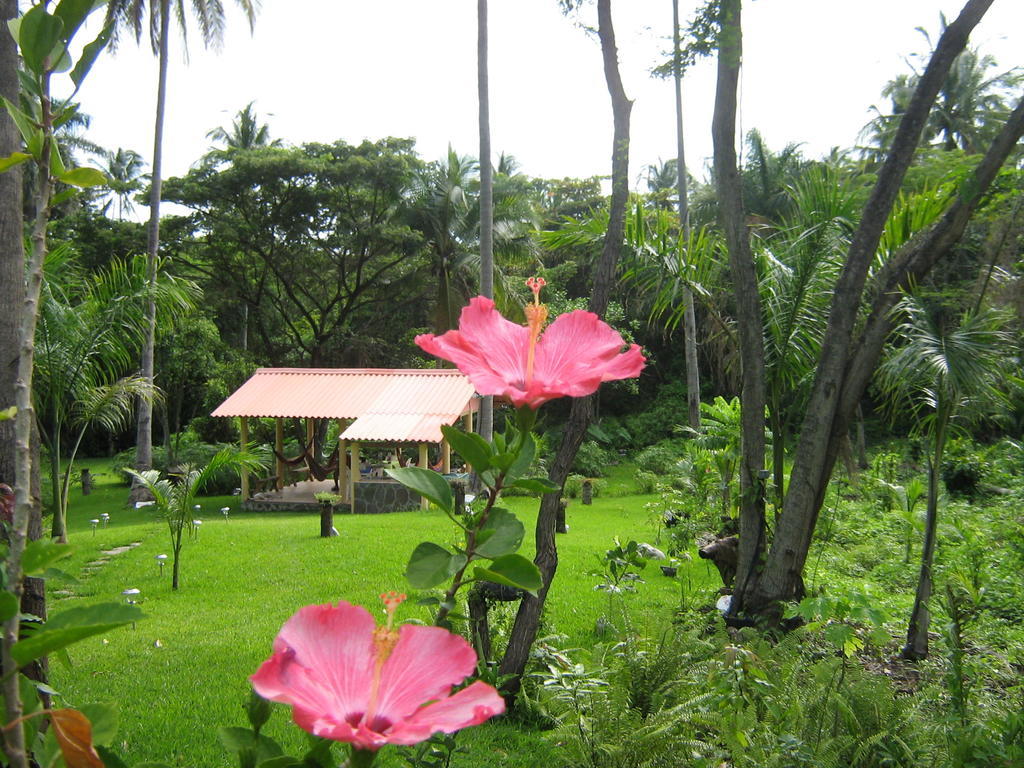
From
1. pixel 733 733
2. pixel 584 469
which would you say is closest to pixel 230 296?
pixel 584 469

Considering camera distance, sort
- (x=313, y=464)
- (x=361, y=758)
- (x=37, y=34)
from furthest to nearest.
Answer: (x=313, y=464), (x=37, y=34), (x=361, y=758)

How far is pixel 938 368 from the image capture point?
4117mm

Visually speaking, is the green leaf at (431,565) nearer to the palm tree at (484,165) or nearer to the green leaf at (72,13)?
the green leaf at (72,13)

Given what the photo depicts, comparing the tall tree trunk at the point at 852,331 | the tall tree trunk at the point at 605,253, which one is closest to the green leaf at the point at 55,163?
the tall tree trunk at the point at 605,253

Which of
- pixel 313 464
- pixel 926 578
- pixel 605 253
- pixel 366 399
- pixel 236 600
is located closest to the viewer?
pixel 605 253

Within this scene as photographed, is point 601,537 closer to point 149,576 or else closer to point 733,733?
point 149,576

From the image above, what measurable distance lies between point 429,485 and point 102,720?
1.11 feet

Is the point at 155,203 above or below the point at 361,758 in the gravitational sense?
above

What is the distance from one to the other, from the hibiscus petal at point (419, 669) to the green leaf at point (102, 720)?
24cm

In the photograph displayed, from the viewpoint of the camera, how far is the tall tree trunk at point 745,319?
4668 mm

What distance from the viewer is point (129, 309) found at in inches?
301

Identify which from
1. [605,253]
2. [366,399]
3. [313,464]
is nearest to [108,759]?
[605,253]

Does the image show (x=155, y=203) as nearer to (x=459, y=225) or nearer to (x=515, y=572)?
(x=459, y=225)

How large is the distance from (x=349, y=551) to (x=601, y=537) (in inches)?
123
